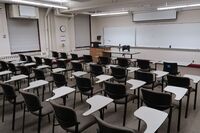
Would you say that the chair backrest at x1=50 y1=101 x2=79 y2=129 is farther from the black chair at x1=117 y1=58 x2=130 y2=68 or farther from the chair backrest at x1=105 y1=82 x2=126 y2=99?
the black chair at x1=117 y1=58 x2=130 y2=68

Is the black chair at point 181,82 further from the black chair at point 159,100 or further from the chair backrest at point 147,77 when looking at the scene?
the black chair at point 159,100

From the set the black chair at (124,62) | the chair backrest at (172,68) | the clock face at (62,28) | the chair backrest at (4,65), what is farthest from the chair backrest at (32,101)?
the clock face at (62,28)

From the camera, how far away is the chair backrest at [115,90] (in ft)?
10.3

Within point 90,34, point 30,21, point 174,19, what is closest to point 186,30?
point 174,19

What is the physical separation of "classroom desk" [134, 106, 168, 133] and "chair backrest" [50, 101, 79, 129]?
2.48ft

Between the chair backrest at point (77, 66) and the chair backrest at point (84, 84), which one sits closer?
the chair backrest at point (84, 84)

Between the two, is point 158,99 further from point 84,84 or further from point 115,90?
point 84,84

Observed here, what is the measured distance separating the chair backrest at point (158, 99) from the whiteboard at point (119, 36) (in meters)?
7.83

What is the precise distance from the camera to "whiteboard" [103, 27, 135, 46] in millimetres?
10420

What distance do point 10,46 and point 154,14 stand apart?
7.09m

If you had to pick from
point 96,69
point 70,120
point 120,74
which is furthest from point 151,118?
point 96,69

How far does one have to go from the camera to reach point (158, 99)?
2770 millimetres

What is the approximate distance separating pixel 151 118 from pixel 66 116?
1.02 metres

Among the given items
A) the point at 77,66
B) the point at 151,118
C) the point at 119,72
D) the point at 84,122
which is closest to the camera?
the point at 151,118
